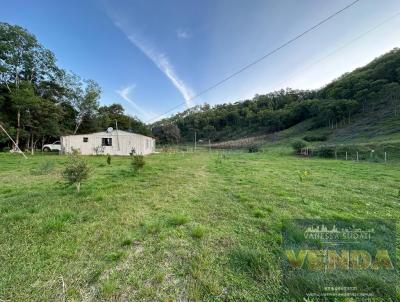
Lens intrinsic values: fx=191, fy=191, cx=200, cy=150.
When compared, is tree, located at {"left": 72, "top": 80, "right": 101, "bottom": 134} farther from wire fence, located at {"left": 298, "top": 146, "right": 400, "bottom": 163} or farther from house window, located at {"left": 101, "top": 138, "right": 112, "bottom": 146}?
wire fence, located at {"left": 298, "top": 146, "right": 400, "bottom": 163}

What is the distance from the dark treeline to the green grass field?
2452 centimetres

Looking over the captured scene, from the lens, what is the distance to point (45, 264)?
2.58 meters

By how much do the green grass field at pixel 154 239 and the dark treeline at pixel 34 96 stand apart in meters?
24.5

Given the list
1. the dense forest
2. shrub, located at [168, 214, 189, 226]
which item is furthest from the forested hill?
shrub, located at [168, 214, 189, 226]

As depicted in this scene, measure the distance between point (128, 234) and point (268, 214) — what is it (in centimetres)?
296

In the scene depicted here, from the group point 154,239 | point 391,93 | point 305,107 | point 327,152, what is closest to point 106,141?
point 154,239

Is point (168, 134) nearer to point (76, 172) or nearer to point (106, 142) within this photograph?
point (106, 142)

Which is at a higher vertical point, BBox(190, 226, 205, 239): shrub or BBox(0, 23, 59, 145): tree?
BBox(0, 23, 59, 145): tree

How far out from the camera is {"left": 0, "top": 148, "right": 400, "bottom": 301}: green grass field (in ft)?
7.14

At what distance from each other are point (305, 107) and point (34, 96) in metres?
71.6

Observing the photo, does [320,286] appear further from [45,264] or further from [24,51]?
[24,51]

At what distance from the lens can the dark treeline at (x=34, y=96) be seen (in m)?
23.5

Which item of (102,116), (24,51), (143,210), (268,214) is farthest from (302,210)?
(102,116)

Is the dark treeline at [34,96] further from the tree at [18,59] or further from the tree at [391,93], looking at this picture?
the tree at [391,93]
